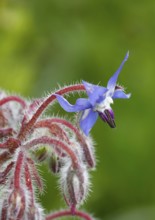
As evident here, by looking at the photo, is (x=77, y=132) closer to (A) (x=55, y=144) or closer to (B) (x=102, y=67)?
(A) (x=55, y=144)

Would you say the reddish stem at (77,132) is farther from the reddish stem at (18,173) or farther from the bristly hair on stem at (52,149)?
the reddish stem at (18,173)

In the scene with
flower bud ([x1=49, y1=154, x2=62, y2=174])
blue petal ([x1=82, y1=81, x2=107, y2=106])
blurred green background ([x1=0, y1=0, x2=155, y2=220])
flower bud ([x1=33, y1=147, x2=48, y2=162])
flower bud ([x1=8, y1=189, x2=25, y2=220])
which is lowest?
flower bud ([x1=8, y1=189, x2=25, y2=220])

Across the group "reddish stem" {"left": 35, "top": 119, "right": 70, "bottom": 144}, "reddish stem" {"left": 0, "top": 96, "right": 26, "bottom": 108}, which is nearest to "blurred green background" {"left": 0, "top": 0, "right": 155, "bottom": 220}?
"reddish stem" {"left": 0, "top": 96, "right": 26, "bottom": 108}

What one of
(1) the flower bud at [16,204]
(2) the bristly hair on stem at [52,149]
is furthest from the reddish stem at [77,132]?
(1) the flower bud at [16,204]

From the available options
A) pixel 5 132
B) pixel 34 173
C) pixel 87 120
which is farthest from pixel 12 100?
pixel 87 120

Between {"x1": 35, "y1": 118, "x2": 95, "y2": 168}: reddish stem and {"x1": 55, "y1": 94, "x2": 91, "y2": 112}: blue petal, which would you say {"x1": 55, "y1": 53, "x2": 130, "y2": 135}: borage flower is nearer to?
{"x1": 55, "y1": 94, "x2": 91, "y2": 112}: blue petal

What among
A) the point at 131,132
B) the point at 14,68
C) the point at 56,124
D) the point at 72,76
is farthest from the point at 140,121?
the point at 56,124
